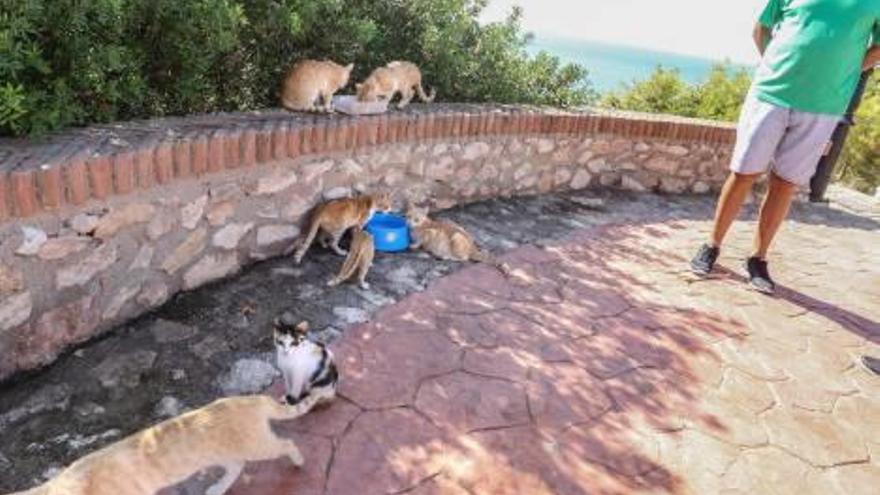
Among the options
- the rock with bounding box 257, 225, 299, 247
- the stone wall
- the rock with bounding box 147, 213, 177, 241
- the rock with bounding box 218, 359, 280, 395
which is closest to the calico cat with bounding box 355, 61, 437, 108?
the stone wall

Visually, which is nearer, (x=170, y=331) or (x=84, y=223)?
(x=84, y=223)

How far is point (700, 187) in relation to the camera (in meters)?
7.16

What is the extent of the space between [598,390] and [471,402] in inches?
26.4

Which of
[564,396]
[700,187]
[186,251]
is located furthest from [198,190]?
[700,187]

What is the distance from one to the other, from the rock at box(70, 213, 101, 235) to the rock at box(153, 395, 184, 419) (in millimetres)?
798

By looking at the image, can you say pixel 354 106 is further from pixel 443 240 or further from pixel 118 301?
pixel 118 301

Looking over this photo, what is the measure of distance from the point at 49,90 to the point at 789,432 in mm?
3798

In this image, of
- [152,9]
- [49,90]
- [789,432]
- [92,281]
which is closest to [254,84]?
[152,9]

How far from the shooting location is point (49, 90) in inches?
130

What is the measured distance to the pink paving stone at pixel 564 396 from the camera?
3.20 meters

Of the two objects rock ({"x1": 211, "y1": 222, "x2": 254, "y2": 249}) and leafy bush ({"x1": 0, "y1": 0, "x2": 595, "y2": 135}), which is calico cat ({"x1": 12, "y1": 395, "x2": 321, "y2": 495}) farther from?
leafy bush ({"x1": 0, "y1": 0, "x2": 595, "y2": 135})

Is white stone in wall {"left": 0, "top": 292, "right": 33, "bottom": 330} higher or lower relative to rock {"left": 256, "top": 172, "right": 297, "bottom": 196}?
lower

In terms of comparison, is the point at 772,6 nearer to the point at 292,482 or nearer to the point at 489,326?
the point at 489,326

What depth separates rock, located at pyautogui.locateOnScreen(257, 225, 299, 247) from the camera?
13.5 ft
